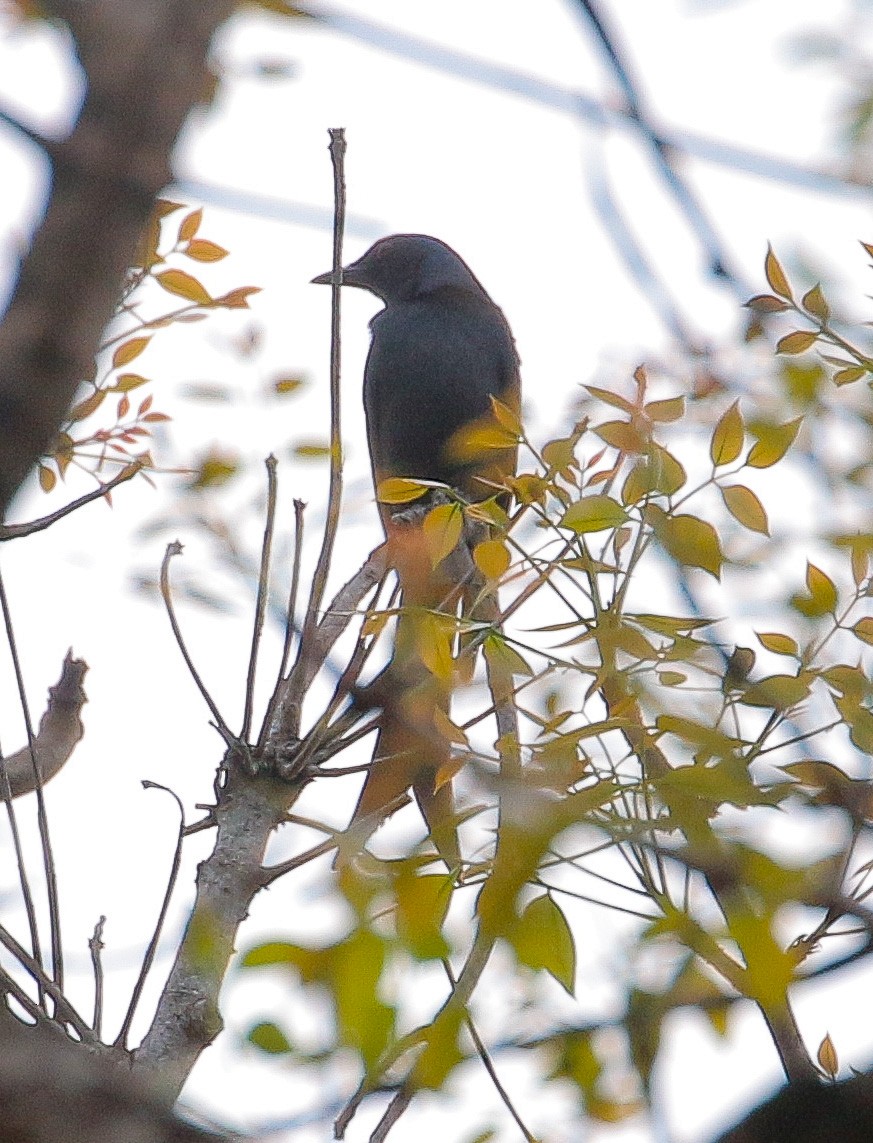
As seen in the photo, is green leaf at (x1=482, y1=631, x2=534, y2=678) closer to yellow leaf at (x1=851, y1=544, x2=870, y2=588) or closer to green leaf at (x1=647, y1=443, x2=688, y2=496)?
green leaf at (x1=647, y1=443, x2=688, y2=496)

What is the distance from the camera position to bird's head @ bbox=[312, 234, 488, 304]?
513cm

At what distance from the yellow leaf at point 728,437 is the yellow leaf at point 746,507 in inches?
1.8

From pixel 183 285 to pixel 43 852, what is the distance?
44.1 inches

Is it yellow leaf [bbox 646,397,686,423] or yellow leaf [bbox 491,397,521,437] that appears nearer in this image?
yellow leaf [bbox 646,397,686,423]

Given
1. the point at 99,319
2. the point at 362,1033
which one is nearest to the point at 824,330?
the point at 362,1033

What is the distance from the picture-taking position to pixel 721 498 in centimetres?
223

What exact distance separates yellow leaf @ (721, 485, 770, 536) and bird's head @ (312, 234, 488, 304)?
2972 mm

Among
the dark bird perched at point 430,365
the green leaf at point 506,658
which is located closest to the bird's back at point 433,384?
the dark bird perched at point 430,365

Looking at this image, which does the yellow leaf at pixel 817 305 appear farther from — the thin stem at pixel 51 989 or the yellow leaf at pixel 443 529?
the thin stem at pixel 51 989

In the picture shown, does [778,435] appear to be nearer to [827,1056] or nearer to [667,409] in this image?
[667,409]

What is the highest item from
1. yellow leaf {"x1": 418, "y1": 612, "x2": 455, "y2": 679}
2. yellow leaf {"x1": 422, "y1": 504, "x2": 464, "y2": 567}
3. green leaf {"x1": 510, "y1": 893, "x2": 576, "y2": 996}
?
yellow leaf {"x1": 422, "y1": 504, "x2": 464, "y2": 567}

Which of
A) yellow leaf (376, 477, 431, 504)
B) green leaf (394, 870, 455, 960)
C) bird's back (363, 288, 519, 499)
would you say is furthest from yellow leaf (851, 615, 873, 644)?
bird's back (363, 288, 519, 499)

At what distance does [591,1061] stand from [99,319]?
720mm

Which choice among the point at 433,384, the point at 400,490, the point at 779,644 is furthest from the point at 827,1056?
the point at 433,384
